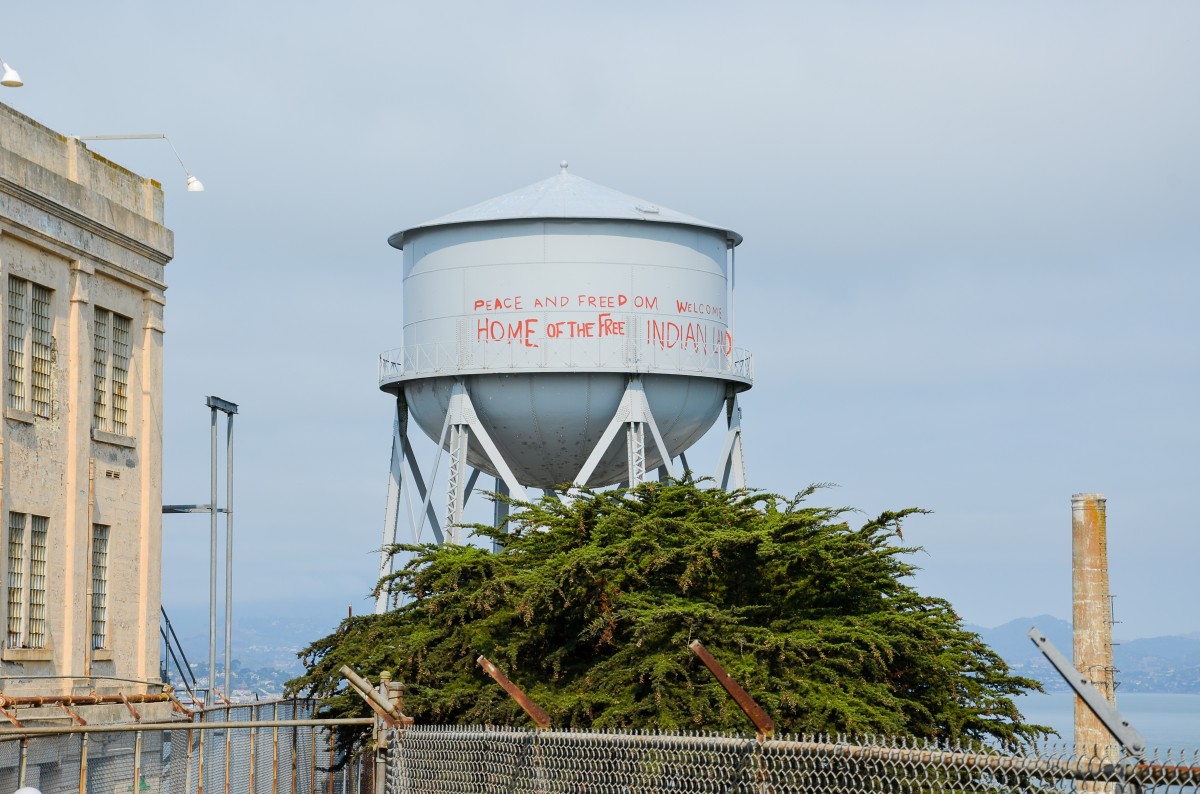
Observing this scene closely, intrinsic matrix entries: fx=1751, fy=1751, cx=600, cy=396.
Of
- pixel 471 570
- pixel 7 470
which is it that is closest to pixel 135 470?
pixel 7 470

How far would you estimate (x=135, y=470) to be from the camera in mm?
28297

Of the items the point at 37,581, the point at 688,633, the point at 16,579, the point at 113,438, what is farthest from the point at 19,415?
the point at 688,633

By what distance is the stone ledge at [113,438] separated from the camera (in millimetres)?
26750

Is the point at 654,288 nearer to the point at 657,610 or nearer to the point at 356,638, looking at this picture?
the point at 356,638

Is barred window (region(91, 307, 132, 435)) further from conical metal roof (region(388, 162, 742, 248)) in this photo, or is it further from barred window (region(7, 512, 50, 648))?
conical metal roof (region(388, 162, 742, 248))

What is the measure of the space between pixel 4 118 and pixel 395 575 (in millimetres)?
8840

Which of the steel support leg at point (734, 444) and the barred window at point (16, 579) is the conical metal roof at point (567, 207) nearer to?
the steel support leg at point (734, 444)

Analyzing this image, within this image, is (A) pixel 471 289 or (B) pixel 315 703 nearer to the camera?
(B) pixel 315 703

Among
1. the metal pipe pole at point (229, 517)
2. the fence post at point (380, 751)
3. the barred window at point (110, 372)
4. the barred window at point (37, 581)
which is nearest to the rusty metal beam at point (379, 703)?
the fence post at point (380, 751)

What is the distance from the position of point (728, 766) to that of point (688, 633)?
502 inches

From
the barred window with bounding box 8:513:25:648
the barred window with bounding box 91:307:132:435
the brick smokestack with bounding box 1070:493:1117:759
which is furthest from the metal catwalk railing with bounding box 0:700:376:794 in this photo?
the brick smokestack with bounding box 1070:493:1117:759

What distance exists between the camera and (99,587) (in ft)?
89.3

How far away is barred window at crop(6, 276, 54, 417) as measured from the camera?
24.3m

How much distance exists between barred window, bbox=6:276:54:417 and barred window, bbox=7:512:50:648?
5.26 ft
